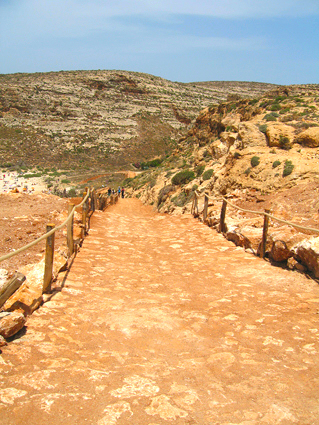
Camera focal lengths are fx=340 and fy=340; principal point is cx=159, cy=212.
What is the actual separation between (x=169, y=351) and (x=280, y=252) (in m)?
3.45

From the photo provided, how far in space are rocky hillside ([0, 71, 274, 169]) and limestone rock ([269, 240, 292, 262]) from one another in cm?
4338

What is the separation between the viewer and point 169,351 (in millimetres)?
3520

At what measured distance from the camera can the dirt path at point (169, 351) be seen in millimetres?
2557

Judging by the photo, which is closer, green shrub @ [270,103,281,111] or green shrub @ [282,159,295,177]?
green shrub @ [282,159,295,177]

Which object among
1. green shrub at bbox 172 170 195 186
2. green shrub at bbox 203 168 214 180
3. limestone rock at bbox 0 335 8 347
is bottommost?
limestone rock at bbox 0 335 8 347

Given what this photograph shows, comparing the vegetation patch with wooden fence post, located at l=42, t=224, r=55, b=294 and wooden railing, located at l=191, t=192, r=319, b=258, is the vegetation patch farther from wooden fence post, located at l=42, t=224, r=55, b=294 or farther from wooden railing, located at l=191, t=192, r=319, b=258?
wooden fence post, located at l=42, t=224, r=55, b=294

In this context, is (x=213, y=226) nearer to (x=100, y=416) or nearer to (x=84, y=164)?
(x=100, y=416)

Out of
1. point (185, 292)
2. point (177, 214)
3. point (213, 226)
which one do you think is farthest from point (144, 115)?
point (185, 292)

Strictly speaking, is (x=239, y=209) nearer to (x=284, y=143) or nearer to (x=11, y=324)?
(x=284, y=143)

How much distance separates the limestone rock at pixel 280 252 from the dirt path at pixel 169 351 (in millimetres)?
265

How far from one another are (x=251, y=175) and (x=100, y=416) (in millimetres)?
10191

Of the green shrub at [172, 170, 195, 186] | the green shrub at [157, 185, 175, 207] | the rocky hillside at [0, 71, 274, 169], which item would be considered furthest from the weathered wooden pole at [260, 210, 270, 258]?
the rocky hillside at [0, 71, 274, 169]

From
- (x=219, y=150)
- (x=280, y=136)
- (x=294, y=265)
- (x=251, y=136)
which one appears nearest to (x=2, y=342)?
(x=294, y=265)

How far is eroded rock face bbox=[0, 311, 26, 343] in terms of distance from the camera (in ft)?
10.6
